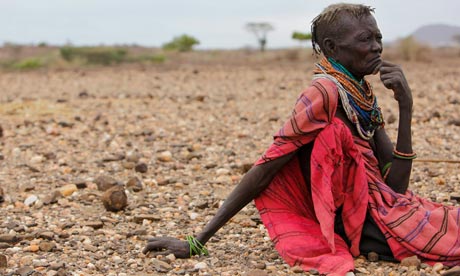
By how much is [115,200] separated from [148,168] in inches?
58.2

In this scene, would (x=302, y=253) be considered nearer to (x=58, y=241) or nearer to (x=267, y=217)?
(x=267, y=217)

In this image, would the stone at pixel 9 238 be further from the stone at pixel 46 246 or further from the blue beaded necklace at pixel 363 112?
the blue beaded necklace at pixel 363 112

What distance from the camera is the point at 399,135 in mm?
3877

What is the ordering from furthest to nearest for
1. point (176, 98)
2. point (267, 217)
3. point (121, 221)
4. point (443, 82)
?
1. point (443, 82)
2. point (176, 98)
3. point (121, 221)
4. point (267, 217)

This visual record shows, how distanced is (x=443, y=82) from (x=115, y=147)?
7890 mm

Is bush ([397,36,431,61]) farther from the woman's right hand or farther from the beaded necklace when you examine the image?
the woman's right hand

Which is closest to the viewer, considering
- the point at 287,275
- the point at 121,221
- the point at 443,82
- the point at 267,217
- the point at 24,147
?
the point at 287,275

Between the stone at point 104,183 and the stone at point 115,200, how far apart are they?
58cm

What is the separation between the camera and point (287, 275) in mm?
3645

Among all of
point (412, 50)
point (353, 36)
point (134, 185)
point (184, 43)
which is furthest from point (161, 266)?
point (184, 43)

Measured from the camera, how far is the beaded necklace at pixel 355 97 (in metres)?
3.79

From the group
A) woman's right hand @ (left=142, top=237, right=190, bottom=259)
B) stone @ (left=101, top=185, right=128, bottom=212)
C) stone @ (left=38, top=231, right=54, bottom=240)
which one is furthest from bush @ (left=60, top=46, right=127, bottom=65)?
woman's right hand @ (left=142, top=237, right=190, bottom=259)

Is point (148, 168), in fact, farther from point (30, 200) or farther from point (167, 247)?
point (167, 247)

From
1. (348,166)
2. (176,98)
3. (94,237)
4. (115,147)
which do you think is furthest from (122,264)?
(176,98)
